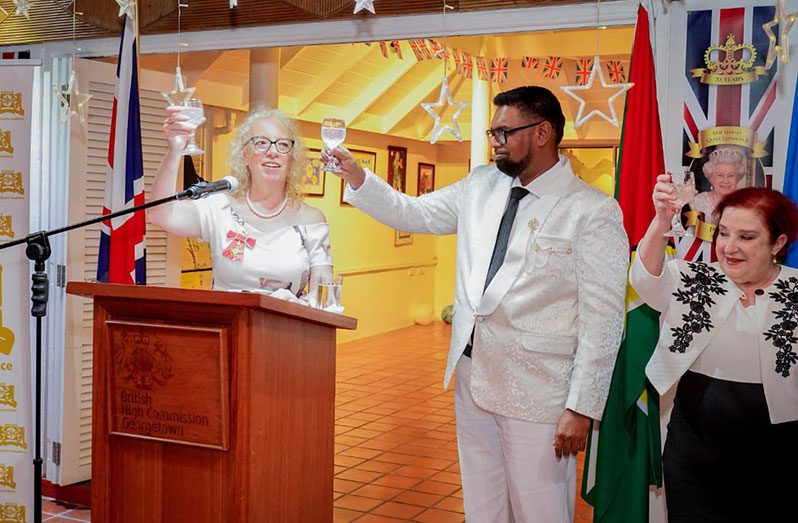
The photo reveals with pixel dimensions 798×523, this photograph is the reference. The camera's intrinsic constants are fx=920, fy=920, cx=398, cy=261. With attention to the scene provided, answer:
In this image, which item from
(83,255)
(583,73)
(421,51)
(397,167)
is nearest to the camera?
(83,255)

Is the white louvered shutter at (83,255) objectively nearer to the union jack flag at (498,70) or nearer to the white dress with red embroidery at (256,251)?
the white dress with red embroidery at (256,251)

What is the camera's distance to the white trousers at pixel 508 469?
9.40ft

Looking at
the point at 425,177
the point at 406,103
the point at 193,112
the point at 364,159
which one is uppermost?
the point at 406,103

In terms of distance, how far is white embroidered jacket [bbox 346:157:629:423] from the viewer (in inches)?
110

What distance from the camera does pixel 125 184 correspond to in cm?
409

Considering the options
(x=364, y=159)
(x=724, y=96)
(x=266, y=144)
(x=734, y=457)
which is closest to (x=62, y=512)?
(x=266, y=144)

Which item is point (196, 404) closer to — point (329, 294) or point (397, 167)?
point (329, 294)

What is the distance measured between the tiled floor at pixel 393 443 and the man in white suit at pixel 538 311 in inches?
63.0

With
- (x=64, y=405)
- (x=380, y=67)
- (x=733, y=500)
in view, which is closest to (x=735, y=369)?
(x=733, y=500)

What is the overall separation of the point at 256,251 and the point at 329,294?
1.53 ft

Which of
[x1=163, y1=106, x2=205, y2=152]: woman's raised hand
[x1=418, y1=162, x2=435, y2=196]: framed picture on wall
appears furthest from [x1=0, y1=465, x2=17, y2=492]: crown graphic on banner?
[x1=418, y1=162, x2=435, y2=196]: framed picture on wall

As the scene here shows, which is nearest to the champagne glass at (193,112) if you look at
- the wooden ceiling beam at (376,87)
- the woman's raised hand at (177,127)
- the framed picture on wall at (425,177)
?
the woman's raised hand at (177,127)

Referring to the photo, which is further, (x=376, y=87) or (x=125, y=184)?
(x=376, y=87)

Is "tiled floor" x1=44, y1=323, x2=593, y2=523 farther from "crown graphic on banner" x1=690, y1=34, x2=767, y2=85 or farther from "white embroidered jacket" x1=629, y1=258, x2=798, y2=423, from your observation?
"crown graphic on banner" x1=690, y1=34, x2=767, y2=85
